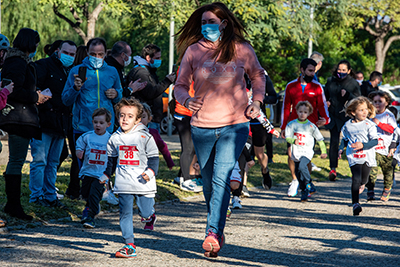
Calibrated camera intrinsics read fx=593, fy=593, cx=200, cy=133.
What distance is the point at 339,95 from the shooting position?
1196 centimetres

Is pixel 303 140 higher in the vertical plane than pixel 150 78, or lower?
lower

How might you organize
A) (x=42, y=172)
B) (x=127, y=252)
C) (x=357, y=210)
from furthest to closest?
(x=357, y=210), (x=42, y=172), (x=127, y=252)

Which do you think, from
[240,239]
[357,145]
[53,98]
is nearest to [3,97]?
[53,98]

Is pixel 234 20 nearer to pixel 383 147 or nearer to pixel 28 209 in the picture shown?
pixel 28 209

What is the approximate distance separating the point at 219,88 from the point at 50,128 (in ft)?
10.0

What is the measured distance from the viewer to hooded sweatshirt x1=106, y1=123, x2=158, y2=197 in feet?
17.5

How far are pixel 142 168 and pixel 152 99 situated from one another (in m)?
3.43

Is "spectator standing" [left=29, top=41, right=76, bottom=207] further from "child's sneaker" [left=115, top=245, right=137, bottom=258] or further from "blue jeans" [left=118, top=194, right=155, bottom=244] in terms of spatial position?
"child's sneaker" [left=115, top=245, right=137, bottom=258]

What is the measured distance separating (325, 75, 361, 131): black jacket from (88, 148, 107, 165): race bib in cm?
631

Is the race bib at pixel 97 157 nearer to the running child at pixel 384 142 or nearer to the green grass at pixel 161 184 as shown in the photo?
the green grass at pixel 161 184

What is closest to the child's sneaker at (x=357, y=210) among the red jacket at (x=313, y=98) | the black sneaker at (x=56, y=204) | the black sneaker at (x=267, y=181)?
the black sneaker at (x=267, y=181)

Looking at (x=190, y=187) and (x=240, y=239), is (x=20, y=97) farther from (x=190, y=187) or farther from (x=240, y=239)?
(x=190, y=187)

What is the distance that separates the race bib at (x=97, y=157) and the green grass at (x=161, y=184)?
2.48 feet

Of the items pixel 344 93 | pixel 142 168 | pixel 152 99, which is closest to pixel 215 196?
pixel 142 168
